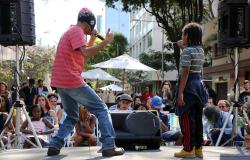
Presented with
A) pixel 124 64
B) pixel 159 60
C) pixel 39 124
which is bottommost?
pixel 39 124

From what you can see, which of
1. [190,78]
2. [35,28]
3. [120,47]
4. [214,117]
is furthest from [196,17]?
[120,47]

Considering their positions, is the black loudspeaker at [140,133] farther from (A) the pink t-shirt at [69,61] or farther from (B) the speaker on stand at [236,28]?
(B) the speaker on stand at [236,28]

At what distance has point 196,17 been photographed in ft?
74.7

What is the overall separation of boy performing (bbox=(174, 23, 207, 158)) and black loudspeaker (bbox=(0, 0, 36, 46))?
2.84 m

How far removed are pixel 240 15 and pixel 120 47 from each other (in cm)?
6548

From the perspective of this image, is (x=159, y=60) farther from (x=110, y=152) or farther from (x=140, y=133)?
(x=110, y=152)

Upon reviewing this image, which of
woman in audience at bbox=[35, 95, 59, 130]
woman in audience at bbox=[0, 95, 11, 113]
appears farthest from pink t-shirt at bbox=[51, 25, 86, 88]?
woman in audience at bbox=[0, 95, 11, 113]

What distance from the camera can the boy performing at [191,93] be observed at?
19.2 feet

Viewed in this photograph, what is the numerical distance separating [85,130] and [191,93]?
3.27m

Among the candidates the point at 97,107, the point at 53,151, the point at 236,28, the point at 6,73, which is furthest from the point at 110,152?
the point at 6,73

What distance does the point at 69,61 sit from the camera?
230 inches

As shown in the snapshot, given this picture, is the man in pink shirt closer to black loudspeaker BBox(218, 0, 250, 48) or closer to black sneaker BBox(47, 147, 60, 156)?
black sneaker BBox(47, 147, 60, 156)

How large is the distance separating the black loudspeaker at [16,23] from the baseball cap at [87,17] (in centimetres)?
190

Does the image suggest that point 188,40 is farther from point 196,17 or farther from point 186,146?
point 196,17
